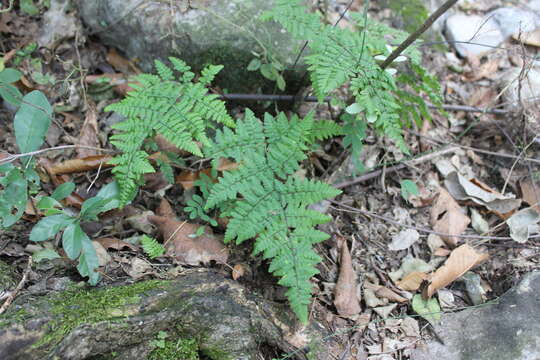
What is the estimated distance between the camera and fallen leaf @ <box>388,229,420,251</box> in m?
3.14

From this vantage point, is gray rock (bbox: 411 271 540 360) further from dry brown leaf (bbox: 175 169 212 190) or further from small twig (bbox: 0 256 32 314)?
small twig (bbox: 0 256 32 314)

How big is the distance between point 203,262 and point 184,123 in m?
0.85

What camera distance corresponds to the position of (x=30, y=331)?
78.1 inches

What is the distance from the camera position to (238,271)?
263 cm

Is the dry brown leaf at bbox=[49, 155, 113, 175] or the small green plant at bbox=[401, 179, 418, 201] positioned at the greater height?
the small green plant at bbox=[401, 179, 418, 201]

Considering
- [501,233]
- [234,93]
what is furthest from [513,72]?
[234,93]

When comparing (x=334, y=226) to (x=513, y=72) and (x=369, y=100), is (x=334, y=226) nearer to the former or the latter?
(x=369, y=100)

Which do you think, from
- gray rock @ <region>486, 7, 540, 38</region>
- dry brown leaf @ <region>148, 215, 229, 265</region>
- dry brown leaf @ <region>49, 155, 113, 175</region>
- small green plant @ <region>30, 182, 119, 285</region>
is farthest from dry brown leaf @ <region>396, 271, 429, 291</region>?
gray rock @ <region>486, 7, 540, 38</region>

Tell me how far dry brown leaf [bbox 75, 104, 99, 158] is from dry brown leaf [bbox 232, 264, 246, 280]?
1.39m

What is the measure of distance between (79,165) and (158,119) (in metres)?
0.78

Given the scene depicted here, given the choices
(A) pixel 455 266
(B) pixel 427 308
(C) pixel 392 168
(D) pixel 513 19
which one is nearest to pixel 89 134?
(C) pixel 392 168

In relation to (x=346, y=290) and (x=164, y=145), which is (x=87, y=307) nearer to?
(x=164, y=145)

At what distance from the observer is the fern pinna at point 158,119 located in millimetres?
2527

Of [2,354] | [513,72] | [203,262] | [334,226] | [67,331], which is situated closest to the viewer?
[2,354]
